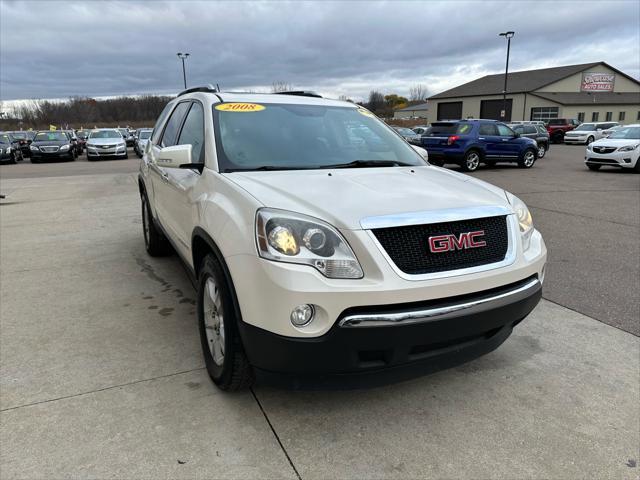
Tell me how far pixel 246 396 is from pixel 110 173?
54.8 ft

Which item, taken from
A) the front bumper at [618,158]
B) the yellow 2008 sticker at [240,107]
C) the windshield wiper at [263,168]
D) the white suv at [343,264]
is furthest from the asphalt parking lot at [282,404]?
the front bumper at [618,158]

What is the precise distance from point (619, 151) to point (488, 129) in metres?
4.14

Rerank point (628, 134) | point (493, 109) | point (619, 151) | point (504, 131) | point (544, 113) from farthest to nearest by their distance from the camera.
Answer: point (493, 109), point (544, 113), point (504, 131), point (628, 134), point (619, 151)

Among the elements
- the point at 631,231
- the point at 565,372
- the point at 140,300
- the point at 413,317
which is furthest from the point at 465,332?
the point at 631,231

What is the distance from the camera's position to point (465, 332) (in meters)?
2.39

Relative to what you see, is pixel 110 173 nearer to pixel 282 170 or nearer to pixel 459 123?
pixel 459 123

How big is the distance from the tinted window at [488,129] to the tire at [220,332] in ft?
50.3

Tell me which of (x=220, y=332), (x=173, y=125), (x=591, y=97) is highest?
(x=591, y=97)

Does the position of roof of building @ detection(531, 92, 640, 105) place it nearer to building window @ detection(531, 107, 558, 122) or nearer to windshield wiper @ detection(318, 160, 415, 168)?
building window @ detection(531, 107, 558, 122)

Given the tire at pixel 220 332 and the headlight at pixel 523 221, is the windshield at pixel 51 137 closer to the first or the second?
the tire at pixel 220 332

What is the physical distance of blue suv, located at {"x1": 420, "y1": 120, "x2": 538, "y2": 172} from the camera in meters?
16.0

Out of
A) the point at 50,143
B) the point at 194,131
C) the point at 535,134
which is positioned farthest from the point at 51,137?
the point at 194,131

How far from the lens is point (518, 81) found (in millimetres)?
57719

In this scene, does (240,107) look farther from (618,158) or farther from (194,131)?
(618,158)
